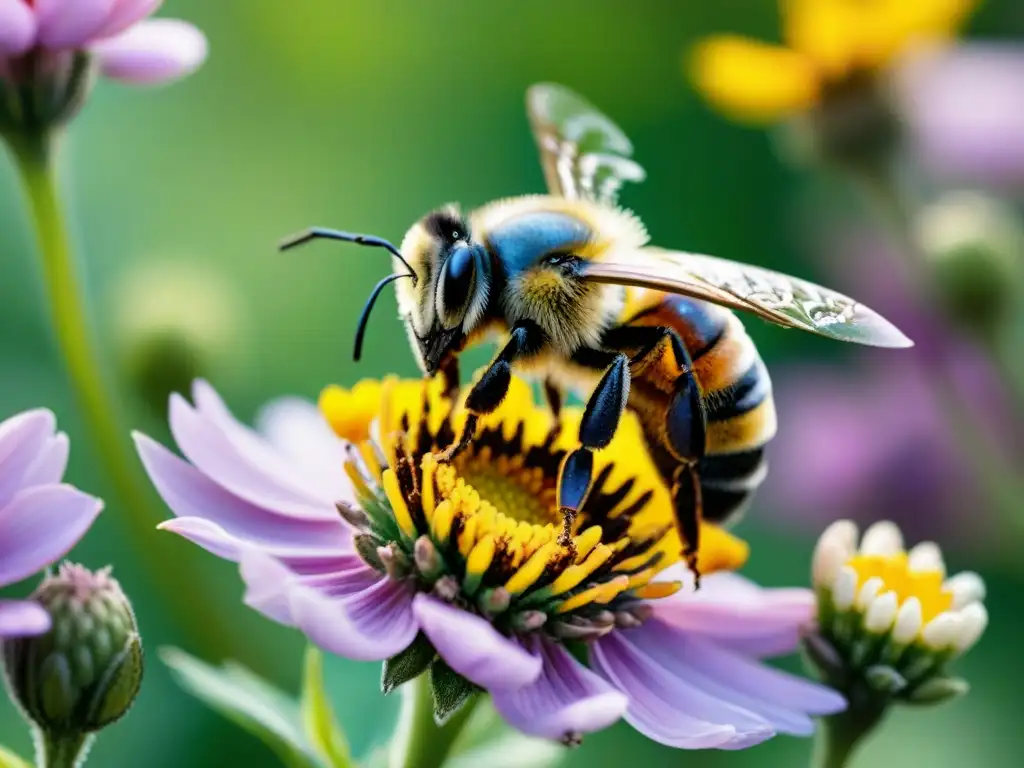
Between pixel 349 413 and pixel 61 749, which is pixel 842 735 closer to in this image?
pixel 349 413

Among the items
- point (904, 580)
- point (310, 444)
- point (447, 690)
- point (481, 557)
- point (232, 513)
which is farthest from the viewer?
point (310, 444)

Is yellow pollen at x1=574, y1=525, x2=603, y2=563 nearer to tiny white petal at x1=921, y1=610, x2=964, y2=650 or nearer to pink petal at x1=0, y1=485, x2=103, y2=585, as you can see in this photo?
tiny white petal at x1=921, y1=610, x2=964, y2=650

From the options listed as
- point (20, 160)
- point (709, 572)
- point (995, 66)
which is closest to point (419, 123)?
point (995, 66)

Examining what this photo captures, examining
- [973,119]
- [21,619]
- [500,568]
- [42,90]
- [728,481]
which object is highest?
[42,90]

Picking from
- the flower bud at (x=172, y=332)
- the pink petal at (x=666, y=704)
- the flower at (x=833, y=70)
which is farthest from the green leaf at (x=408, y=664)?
the flower at (x=833, y=70)

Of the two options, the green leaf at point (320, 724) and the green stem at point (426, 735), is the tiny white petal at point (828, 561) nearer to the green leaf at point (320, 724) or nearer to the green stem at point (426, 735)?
the green stem at point (426, 735)

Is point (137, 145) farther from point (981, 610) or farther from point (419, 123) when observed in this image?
point (981, 610)

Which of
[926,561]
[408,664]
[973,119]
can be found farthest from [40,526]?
[973,119]
